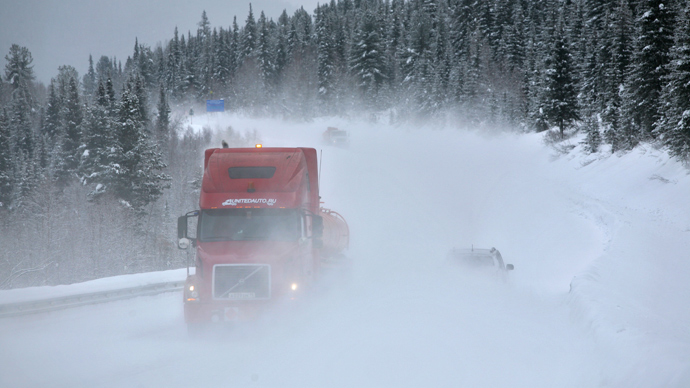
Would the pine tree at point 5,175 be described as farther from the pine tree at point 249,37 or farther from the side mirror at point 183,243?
the pine tree at point 249,37

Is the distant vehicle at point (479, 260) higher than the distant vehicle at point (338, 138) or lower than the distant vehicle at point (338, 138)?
lower

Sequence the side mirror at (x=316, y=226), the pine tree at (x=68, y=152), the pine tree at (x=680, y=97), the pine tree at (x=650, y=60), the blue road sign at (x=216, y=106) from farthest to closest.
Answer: the blue road sign at (x=216, y=106) → the pine tree at (x=68, y=152) → the pine tree at (x=650, y=60) → the pine tree at (x=680, y=97) → the side mirror at (x=316, y=226)

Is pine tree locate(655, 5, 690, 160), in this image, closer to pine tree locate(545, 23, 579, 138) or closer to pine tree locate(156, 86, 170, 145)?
pine tree locate(545, 23, 579, 138)

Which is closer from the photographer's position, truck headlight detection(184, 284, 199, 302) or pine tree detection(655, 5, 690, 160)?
truck headlight detection(184, 284, 199, 302)

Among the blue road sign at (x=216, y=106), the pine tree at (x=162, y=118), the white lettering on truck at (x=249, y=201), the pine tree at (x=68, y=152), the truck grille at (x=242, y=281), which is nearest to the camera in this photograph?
the truck grille at (x=242, y=281)

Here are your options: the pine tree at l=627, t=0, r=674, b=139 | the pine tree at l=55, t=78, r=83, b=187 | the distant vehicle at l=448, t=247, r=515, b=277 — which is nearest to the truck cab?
the distant vehicle at l=448, t=247, r=515, b=277

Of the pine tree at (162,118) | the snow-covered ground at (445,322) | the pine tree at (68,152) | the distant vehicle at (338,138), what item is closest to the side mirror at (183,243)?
the snow-covered ground at (445,322)

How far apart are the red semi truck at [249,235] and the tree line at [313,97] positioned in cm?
2053

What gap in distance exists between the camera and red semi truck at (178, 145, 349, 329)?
10.1 meters

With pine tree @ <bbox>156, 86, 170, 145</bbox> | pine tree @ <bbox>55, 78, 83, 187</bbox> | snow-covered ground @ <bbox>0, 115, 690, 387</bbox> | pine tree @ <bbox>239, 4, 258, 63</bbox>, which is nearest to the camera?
snow-covered ground @ <bbox>0, 115, 690, 387</bbox>

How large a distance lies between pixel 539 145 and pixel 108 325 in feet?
147

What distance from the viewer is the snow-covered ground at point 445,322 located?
7.38m

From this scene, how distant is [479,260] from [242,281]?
7.37 meters

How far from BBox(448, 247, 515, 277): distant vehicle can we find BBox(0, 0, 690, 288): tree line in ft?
48.1
